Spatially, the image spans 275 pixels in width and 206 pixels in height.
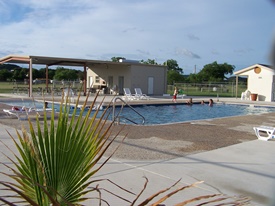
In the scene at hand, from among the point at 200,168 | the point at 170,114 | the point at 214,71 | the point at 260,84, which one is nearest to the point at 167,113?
the point at 170,114

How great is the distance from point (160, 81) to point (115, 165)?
2675 cm

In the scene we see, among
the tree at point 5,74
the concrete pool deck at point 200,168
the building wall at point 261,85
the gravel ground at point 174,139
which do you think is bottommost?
the concrete pool deck at point 200,168

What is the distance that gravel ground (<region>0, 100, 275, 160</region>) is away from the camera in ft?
22.0

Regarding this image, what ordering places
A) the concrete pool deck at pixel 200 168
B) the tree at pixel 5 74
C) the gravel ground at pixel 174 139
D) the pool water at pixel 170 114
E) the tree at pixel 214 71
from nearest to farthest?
the concrete pool deck at pixel 200 168 → the gravel ground at pixel 174 139 → the pool water at pixel 170 114 → the tree at pixel 214 71 → the tree at pixel 5 74

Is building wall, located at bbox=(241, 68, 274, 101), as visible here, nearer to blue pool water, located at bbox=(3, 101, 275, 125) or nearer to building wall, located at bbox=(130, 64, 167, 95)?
blue pool water, located at bbox=(3, 101, 275, 125)

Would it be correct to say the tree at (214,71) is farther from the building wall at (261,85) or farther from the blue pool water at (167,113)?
the blue pool water at (167,113)

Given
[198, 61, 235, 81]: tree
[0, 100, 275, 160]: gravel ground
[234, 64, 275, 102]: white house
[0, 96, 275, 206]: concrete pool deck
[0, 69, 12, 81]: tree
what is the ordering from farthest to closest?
1. [0, 69, 12, 81]: tree
2. [198, 61, 235, 81]: tree
3. [234, 64, 275, 102]: white house
4. [0, 100, 275, 160]: gravel ground
5. [0, 96, 275, 206]: concrete pool deck

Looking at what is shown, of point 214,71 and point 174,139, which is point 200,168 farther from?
point 214,71

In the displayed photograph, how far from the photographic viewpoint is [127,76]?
30.0 meters

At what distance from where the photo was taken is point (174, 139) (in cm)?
838

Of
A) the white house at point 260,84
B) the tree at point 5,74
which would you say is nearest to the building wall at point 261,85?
the white house at point 260,84

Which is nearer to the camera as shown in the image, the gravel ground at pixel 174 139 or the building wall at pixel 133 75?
the gravel ground at pixel 174 139

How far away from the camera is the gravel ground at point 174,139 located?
6711 millimetres

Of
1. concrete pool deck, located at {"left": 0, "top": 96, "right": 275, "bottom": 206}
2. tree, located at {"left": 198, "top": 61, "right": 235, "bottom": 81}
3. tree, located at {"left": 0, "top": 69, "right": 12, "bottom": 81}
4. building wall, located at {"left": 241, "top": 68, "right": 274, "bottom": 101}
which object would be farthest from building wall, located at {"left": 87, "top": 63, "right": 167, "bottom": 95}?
tree, located at {"left": 0, "top": 69, "right": 12, "bottom": 81}
